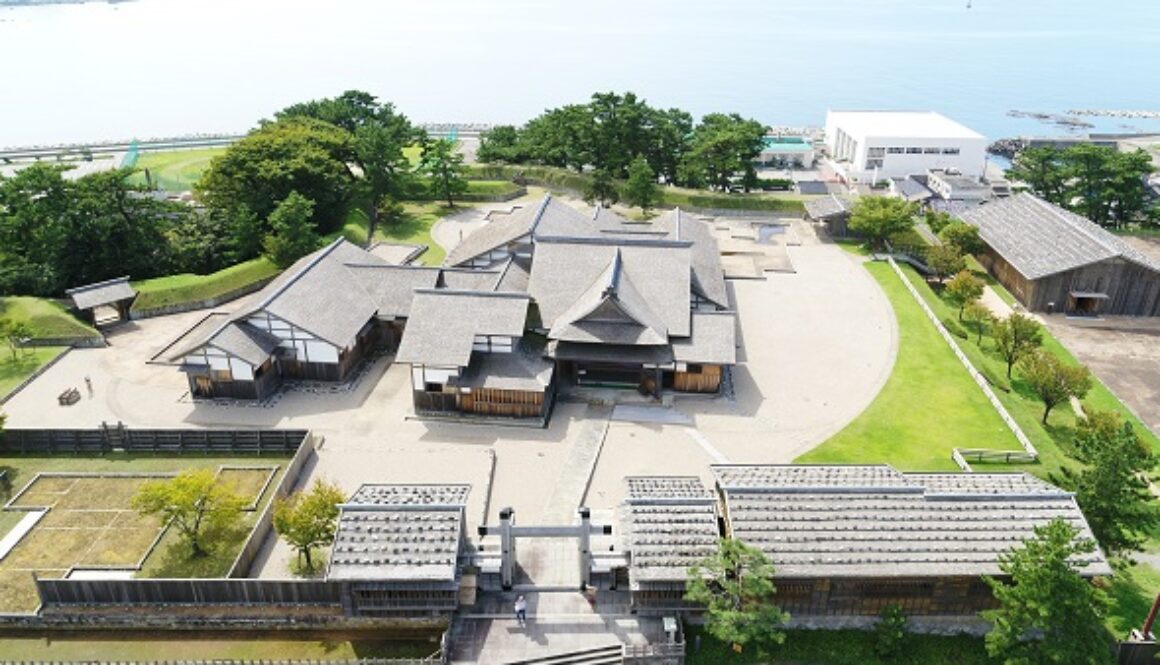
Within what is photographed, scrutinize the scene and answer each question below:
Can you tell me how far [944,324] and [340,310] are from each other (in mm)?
30635

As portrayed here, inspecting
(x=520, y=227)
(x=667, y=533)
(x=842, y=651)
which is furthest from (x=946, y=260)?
(x=667, y=533)

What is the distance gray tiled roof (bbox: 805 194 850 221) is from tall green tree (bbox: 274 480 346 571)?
4201 cm

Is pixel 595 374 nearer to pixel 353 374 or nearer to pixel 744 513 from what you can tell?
pixel 353 374

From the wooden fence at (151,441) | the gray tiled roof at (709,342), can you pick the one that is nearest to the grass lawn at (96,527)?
the wooden fence at (151,441)

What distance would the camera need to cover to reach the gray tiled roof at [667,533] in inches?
834

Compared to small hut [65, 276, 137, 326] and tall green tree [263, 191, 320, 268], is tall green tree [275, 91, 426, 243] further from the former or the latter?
small hut [65, 276, 137, 326]

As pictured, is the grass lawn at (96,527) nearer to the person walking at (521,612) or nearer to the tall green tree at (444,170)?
the person walking at (521,612)

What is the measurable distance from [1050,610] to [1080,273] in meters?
31.3

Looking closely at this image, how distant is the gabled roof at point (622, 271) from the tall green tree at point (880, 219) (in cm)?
1834

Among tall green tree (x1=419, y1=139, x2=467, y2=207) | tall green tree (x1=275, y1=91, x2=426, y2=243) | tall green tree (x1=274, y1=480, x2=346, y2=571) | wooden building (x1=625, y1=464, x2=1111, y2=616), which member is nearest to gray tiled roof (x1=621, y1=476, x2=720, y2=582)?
wooden building (x1=625, y1=464, x2=1111, y2=616)

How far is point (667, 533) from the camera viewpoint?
72.1 ft

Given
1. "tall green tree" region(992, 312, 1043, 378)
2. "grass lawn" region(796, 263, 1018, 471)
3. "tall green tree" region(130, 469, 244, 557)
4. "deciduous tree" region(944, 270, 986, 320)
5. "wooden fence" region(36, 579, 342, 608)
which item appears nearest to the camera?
"wooden fence" region(36, 579, 342, 608)

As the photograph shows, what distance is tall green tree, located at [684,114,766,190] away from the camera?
61.5m

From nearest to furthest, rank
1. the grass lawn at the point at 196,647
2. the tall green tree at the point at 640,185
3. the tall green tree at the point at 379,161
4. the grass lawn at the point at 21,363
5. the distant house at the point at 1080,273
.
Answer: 1. the grass lawn at the point at 196,647
2. the grass lawn at the point at 21,363
3. the distant house at the point at 1080,273
4. the tall green tree at the point at 379,161
5. the tall green tree at the point at 640,185
